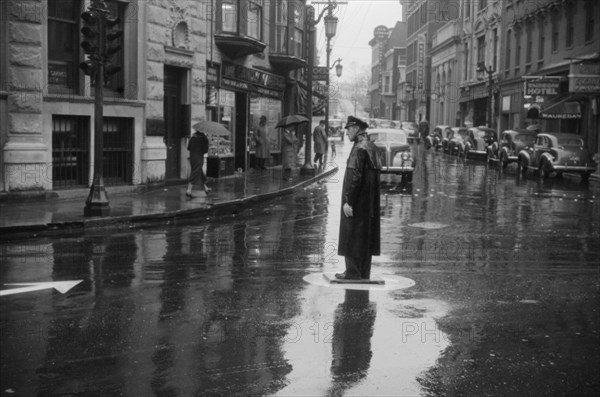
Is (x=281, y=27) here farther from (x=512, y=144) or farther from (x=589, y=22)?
(x=589, y=22)

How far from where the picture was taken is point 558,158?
1176 inches

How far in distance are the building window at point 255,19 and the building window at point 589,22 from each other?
58.6 ft

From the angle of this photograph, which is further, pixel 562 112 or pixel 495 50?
pixel 495 50

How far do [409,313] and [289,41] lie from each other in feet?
85.2

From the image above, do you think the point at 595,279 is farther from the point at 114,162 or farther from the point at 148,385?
the point at 114,162

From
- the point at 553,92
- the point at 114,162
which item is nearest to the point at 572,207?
the point at 114,162

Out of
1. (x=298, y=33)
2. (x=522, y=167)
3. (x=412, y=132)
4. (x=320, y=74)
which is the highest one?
(x=298, y=33)

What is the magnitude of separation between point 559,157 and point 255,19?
1202 centimetres

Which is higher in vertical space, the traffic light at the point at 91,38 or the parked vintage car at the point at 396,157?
the traffic light at the point at 91,38

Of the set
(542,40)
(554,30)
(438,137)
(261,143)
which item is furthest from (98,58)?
(438,137)

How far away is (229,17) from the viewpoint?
26062 millimetres

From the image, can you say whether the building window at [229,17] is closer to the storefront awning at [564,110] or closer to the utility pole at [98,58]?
the utility pole at [98,58]

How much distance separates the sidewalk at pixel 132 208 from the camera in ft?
43.8

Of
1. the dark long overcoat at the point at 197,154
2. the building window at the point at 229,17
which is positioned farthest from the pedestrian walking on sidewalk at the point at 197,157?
the building window at the point at 229,17
